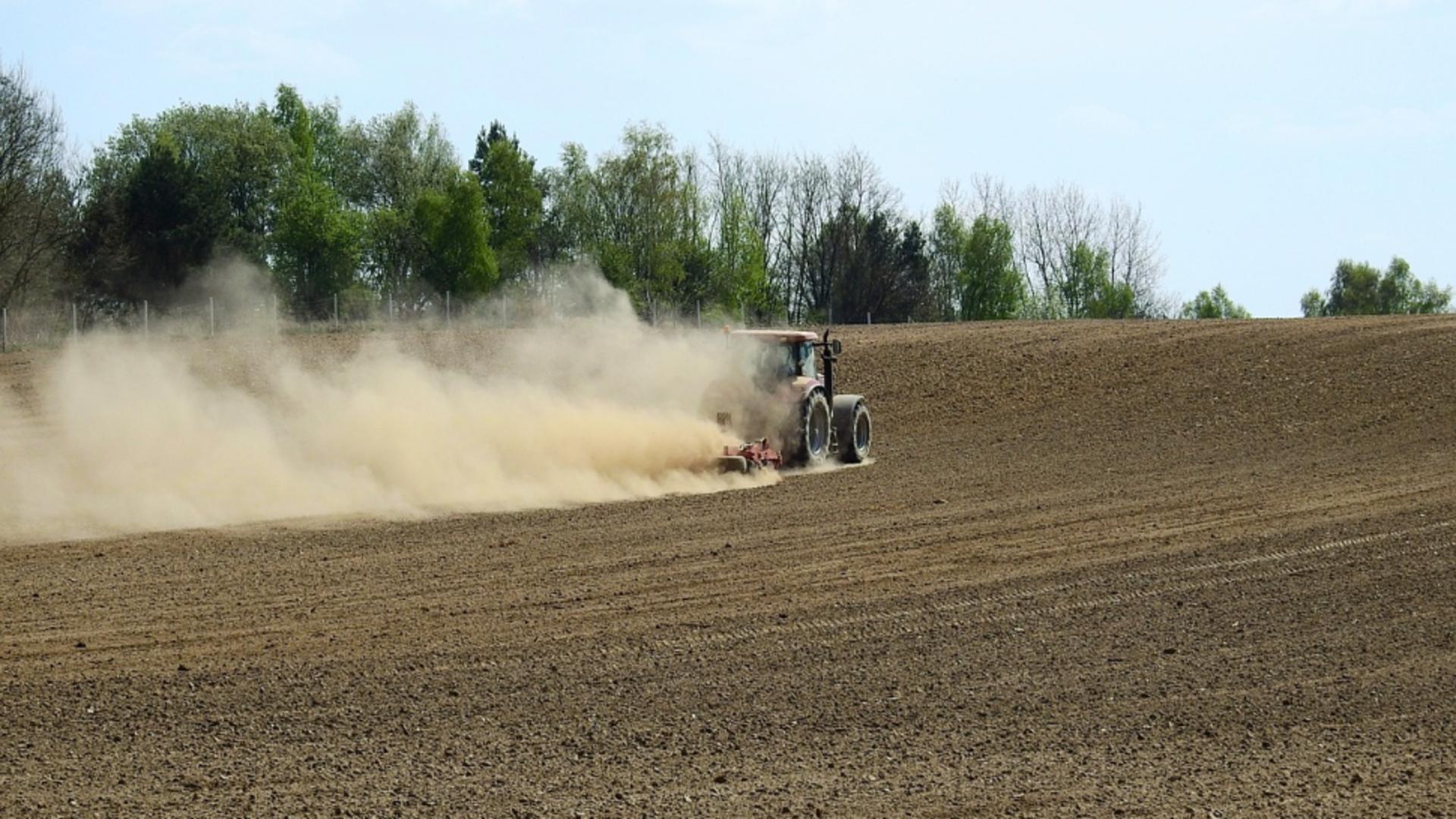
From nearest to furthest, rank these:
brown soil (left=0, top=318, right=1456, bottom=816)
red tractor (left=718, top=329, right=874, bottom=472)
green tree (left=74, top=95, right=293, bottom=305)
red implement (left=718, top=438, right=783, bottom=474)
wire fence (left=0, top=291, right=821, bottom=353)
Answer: brown soil (left=0, top=318, right=1456, bottom=816) < red implement (left=718, top=438, right=783, bottom=474) < red tractor (left=718, top=329, right=874, bottom=472) < wire fence (left=0, top=291, right=821, bottom=353) < green tree (left=74, top=95, right=293, bottom=305)

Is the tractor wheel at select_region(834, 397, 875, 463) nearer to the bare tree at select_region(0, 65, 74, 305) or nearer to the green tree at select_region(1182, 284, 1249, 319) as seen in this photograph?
the bare tree at select_region(0, 65, 74, 305)

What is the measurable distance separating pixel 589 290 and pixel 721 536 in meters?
8.51

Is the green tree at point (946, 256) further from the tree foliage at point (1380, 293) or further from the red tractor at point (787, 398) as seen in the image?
the red tractor at point (787, 398)

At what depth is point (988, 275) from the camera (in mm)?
87875

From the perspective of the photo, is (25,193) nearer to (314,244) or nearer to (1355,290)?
(314,244)

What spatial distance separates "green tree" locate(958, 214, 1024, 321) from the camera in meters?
87.8


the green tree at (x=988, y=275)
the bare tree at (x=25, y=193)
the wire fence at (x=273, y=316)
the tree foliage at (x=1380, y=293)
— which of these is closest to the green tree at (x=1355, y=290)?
the tree foliage at (x=1380, y=293)

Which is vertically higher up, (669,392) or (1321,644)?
(669,392)

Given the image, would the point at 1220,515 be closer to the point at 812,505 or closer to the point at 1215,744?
the point at 812,505

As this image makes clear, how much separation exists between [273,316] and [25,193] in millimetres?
9936

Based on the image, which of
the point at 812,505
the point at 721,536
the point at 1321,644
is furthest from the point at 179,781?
the point at 812,505

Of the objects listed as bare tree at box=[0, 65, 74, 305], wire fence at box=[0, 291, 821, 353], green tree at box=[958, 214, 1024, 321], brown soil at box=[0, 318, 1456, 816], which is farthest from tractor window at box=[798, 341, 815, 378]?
green tree at box=[958, 214, 1024, 321]

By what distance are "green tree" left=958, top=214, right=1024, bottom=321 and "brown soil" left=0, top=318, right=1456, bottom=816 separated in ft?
226

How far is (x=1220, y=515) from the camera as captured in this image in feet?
54.0
